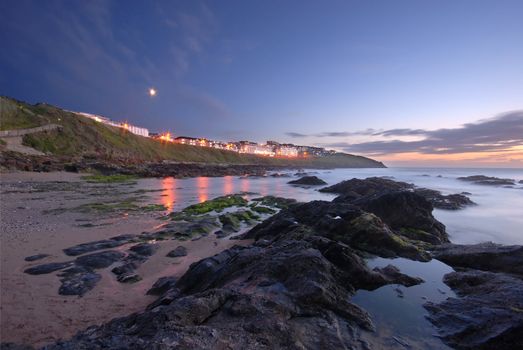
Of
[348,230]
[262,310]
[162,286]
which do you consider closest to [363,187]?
[348,230]

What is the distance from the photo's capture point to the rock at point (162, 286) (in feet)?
22.0

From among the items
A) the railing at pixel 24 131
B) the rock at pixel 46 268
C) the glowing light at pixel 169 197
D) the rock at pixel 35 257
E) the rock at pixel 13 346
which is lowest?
the glowing light at pixel 169 197

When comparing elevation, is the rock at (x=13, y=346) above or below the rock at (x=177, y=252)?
above

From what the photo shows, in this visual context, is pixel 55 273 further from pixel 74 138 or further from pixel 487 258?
pixel 74 138

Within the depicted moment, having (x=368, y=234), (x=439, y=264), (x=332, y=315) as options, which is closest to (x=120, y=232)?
(x=368, y=234)

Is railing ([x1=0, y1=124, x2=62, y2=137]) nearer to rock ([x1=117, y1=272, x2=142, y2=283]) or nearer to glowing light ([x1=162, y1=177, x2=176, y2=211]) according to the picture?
glowing light ([x1=162, y1=177, x2=176, y2=211])

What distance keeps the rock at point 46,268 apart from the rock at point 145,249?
1.78m

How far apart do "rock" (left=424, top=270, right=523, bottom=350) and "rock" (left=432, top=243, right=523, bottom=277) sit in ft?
4.27

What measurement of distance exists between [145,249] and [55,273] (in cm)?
251

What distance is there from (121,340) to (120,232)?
9.46 m

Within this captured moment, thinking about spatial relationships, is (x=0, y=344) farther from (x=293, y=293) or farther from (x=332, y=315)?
(x=332, y=315)

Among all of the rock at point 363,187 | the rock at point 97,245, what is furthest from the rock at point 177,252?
the rock at point 363,187

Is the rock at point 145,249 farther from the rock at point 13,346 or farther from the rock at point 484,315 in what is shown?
the rock at point 484,315

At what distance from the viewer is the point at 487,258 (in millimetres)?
7434
